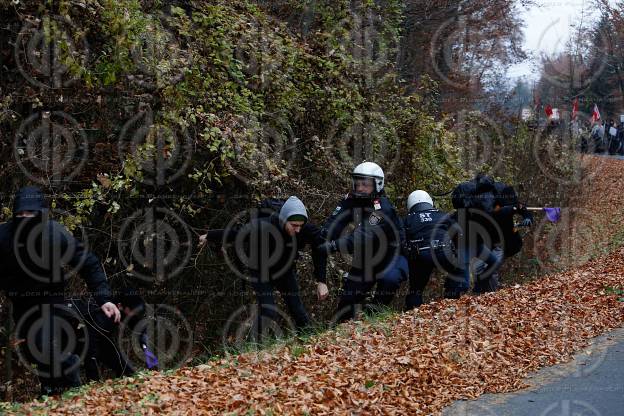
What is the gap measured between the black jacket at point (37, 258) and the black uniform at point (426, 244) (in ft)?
14.5

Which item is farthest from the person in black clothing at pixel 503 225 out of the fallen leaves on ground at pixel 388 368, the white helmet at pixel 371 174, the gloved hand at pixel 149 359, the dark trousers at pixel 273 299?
the gloved hand at pixel 149 359

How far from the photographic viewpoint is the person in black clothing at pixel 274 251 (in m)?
9.62

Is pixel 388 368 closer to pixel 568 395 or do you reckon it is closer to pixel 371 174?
pixel 568 395

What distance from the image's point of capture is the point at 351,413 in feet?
20.5

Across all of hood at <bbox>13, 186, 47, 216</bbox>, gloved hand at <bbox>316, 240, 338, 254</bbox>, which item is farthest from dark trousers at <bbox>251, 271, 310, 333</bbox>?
hood at <bbox>13, 186, 47, 216</bbox>

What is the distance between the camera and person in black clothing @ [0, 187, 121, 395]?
744 centimetres

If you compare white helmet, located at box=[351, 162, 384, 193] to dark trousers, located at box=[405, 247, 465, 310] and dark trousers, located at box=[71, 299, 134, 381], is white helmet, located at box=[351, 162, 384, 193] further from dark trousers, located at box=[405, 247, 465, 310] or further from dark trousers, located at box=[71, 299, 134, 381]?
dark trousers, located at box=[71, 299, 134, 381]

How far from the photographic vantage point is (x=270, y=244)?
9672 millimetres

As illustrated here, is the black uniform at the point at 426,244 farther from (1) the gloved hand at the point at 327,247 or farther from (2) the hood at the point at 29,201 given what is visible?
(2) the hood at the point at 29,201

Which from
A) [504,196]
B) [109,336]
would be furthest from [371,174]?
[109,336]

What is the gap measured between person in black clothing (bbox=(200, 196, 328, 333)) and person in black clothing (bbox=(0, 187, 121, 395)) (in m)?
2.28

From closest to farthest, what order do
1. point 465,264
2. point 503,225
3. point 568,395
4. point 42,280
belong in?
point 568,395 → point 42,280 → point 465,264 → point 503,225

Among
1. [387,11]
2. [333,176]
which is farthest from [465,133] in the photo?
[333,176]

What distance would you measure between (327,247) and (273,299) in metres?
0.87
